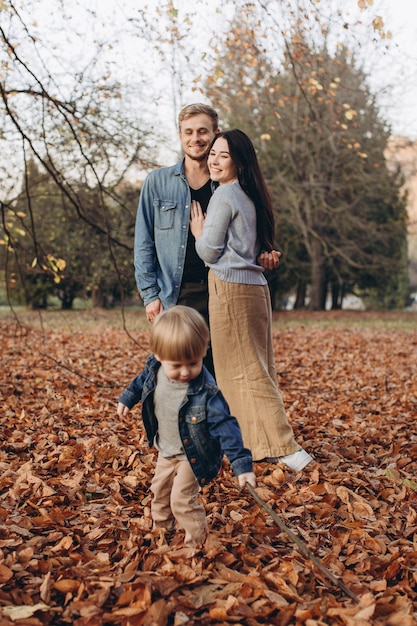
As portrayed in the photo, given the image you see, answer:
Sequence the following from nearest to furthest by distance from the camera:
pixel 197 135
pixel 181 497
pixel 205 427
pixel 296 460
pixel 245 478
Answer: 1. pixel 245 478
2. pixel 205 427
3. pixel 181 497
4. pixel 197 135
5. pixel 296 460

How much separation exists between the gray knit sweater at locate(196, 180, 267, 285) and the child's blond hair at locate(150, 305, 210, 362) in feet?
3.56

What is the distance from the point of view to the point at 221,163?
3.48 metres

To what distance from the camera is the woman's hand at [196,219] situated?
3.66 m

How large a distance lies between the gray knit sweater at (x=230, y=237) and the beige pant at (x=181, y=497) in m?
1.26

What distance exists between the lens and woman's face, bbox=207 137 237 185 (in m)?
3.46

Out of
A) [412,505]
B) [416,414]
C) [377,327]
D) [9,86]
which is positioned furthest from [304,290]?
[412,505]

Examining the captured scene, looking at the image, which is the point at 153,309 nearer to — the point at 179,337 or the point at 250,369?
the point at 250,369

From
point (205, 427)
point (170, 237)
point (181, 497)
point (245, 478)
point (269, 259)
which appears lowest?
point (181, 497)

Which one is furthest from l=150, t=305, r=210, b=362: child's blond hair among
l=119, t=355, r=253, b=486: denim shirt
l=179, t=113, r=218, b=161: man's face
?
l=179, t=113, r=218, b=161: man's face

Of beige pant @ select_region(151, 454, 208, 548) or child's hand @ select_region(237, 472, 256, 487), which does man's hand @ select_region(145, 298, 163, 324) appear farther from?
child's hand @ select_region(237, 472, 256, 487)

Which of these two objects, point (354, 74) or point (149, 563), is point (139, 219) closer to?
point (149, 563)

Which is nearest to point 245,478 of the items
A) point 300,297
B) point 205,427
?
point 205,427

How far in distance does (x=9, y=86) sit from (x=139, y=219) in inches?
306

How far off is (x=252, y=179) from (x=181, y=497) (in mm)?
1865
